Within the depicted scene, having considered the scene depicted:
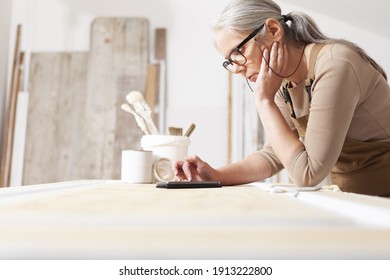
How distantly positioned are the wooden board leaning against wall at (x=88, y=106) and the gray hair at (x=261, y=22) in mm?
1978

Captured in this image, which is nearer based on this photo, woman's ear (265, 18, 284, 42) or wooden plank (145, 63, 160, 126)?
woman's ear (265, 18, 284, 42)

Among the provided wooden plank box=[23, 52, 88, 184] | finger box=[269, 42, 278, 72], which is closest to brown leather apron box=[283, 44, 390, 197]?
finger box=[269, 42, 278, 72]

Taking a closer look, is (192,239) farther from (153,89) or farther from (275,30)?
(153,89)

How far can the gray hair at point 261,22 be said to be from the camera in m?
1.08

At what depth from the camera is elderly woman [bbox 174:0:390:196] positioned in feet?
2.92

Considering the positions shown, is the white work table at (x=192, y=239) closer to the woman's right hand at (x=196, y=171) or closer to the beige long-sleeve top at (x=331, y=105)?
the beige long-sleeve top at (x=331, y=105)

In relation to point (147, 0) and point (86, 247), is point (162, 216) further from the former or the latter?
point (147, 0)

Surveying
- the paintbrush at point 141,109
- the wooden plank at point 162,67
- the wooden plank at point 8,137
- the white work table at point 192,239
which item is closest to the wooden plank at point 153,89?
the wooden plank at point 162,67

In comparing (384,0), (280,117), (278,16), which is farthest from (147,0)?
(280,117)

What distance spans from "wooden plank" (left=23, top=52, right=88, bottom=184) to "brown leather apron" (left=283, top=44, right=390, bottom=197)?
2318 mm

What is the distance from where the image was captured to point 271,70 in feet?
3.56

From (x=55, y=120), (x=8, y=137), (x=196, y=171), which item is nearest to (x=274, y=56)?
(x=196, y=171)

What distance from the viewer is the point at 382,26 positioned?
3045 mm

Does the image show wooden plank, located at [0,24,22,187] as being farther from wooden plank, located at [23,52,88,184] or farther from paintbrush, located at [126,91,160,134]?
paintbrush, located at [126,91,160,134]
